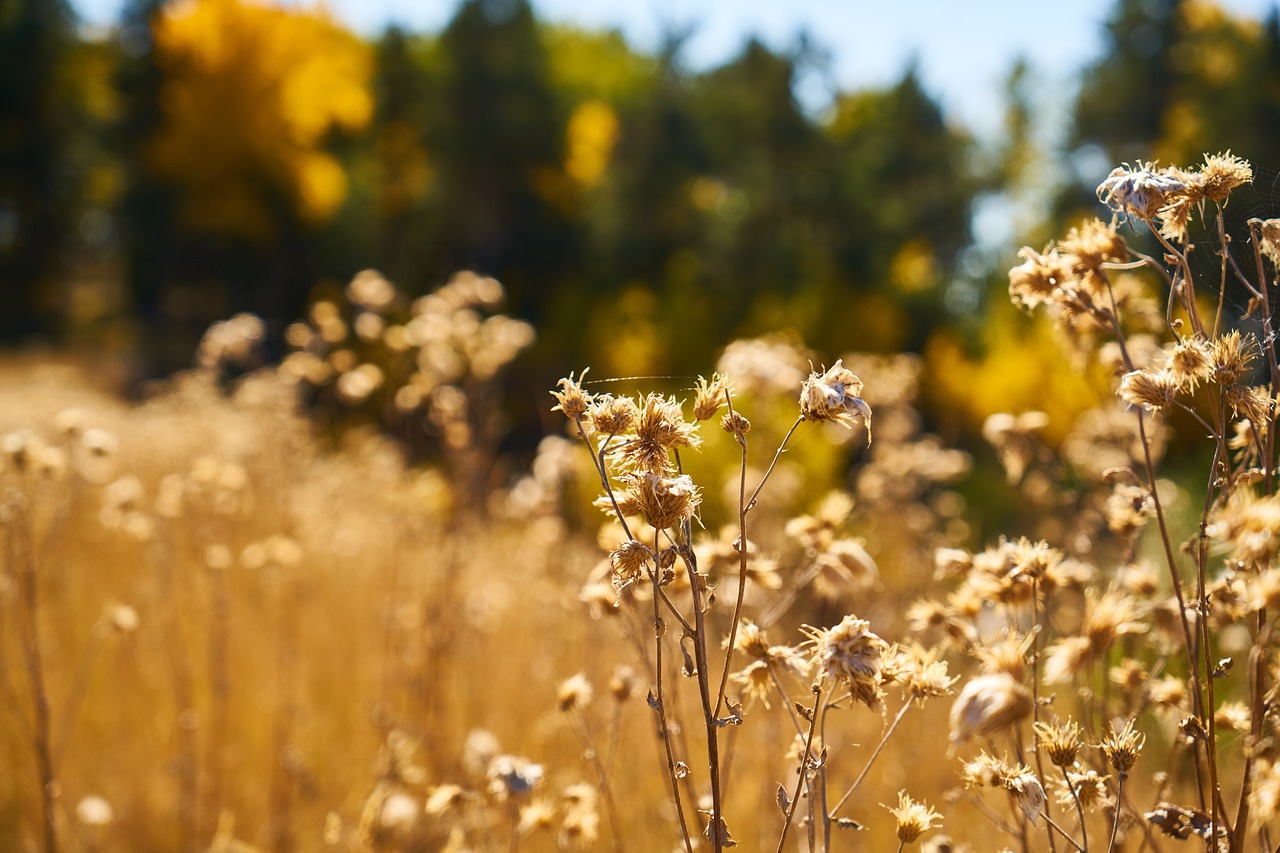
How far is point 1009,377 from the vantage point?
1094 cm

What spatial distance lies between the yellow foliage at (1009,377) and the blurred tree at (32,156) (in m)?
19.5

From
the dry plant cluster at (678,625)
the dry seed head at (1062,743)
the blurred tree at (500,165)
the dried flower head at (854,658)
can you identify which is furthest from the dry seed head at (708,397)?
the blurred tree at (500,165)

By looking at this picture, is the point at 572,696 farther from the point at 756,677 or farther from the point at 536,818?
the point at 756,677

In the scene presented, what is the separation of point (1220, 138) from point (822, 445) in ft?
21.0

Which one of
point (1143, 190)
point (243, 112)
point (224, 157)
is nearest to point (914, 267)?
point (243, 112)

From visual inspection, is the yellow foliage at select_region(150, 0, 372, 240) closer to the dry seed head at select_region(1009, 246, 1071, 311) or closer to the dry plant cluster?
the dry plant cluster

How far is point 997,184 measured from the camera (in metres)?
20.2

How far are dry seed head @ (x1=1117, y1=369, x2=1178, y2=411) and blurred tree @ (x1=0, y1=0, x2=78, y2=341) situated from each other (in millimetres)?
23949

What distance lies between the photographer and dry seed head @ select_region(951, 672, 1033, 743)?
76 cm

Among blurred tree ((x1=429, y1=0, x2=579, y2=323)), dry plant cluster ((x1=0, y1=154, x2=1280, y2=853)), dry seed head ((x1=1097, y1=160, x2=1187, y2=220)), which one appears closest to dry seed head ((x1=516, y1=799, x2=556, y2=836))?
dry plant cluster ((x1=0, y1=154, x2=1280, y2=853))

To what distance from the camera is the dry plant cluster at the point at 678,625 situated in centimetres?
98

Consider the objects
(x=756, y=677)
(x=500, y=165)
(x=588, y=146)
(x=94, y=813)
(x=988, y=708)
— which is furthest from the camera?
(x=588, y=146)

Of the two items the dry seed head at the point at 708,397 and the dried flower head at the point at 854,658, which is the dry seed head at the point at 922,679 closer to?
the dried flower head at the point at 854,658

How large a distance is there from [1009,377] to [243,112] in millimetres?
14728
